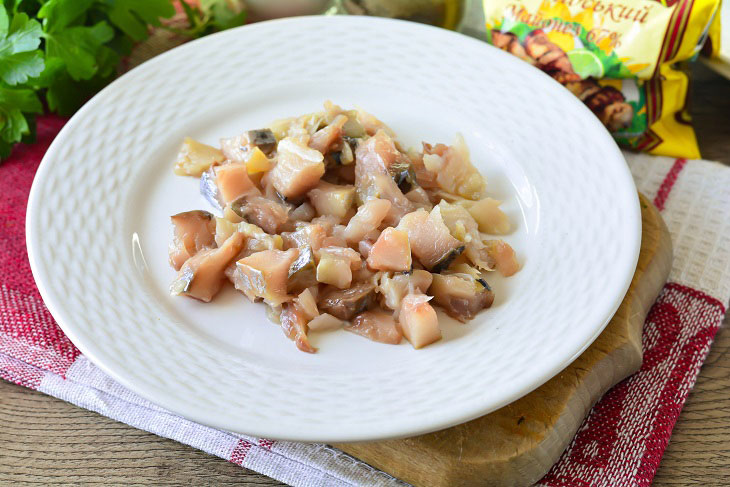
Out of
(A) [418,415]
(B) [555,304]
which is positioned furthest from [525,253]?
(A) [418,415]

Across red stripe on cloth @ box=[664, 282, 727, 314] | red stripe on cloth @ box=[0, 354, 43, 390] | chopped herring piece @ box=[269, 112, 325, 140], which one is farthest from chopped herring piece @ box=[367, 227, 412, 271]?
red stripe on cloth @ box=[0, 354, 43, 390]

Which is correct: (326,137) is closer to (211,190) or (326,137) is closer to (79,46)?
(211,190)

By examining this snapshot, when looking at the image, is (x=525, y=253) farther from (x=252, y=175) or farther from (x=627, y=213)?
(x=252, y=175)

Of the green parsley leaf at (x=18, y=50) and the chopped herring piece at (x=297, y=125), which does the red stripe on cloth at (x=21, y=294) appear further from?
the chopped herring piece at (x=297, y=125)

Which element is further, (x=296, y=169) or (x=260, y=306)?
(x=296, y=169)

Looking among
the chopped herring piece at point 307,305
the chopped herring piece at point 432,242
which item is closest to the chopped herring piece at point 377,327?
the chopped herring piece at point 307,305

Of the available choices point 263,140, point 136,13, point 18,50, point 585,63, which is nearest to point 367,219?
point 263,140
